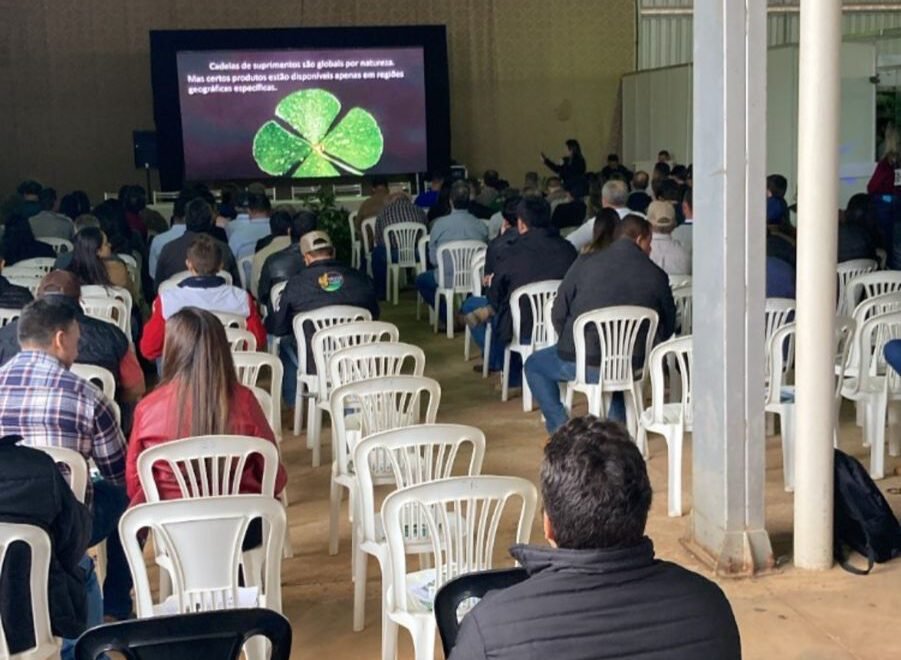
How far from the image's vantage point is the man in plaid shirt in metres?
3.63

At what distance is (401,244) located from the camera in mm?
10430

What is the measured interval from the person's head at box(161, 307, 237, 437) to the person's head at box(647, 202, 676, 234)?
3.88 m

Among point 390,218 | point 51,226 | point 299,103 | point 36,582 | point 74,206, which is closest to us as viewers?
point 36,582

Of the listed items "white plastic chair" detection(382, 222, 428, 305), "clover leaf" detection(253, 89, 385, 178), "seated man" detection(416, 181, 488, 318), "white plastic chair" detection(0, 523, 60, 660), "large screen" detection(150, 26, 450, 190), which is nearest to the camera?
"white plastic chair" detection(0, 523, 60, 660)

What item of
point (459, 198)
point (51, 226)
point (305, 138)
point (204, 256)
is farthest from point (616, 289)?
point (305, 138)

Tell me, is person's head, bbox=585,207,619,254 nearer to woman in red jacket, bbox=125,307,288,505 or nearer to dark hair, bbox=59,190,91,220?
woman in red jacket, bbox=125,307,288,505

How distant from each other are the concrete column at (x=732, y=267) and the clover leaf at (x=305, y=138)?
11.0 meters

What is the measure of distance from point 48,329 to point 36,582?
988 millimetres

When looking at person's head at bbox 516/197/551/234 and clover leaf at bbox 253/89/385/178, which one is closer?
person's head at bbox 516/197/551/234

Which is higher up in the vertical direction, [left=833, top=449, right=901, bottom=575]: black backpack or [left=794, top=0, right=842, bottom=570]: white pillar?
[left=794, top=0, right=842, bottom=570]: white pillar

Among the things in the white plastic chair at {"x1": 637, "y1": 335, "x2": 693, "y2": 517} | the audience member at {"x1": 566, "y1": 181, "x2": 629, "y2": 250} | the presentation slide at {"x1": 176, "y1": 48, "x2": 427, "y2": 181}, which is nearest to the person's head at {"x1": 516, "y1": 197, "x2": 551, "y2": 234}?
the audience member at {"x1": 566, "y1": 181, "x2": 629, "y2": 250}

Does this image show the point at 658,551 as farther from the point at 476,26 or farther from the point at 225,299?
the point at 476,26

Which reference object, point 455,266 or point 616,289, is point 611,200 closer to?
point 455,266

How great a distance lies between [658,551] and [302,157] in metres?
11.1
